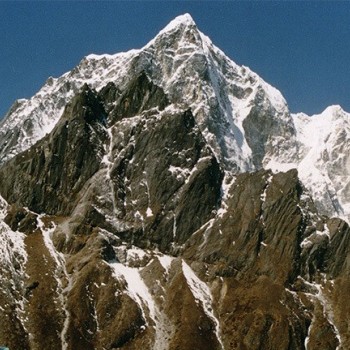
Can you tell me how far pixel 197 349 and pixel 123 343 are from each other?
20477 mm

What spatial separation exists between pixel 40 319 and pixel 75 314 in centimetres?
1105

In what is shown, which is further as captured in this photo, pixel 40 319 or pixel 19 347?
pixel 40 319

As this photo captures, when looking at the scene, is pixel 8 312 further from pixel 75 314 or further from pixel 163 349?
pixel 163 349

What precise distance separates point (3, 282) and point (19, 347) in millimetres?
24077

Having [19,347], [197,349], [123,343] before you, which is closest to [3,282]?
[19,347]

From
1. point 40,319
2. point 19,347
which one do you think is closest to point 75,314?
point 40,319

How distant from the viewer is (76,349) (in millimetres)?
189125

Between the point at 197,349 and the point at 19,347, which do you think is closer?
the point at 19,347

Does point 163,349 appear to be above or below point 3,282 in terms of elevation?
below

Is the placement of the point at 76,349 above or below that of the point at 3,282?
below

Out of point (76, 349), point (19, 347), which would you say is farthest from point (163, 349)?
point (19, 347)

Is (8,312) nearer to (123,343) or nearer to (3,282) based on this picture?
(3,282)

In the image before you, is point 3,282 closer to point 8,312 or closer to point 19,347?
point 8,312

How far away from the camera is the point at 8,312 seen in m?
189
